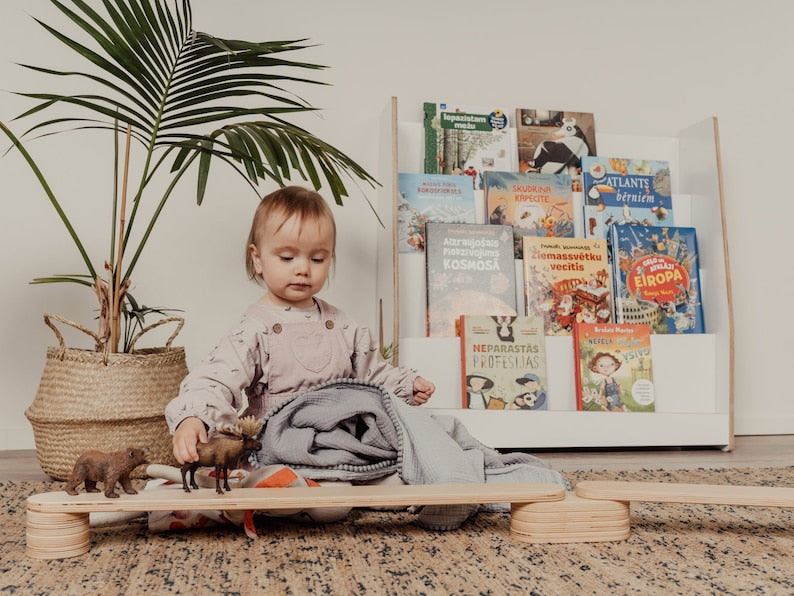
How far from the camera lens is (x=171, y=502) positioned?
2.87 feet

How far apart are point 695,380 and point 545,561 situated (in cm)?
120

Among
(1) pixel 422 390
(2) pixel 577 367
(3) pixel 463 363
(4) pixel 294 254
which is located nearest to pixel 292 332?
(4) pixel 294 254

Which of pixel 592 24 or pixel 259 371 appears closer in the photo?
pixel 259 371

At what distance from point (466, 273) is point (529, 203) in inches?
10.5

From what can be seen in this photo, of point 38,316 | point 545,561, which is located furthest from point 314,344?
point 38,316

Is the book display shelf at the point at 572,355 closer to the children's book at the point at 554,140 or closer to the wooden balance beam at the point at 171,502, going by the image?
the children's book at the point at 554,140

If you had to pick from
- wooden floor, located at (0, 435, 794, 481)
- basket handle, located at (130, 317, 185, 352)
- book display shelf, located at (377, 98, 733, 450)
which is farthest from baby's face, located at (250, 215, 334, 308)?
wooden floor, located at (0, 435, 794, 481)

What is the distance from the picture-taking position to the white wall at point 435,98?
1.87 m

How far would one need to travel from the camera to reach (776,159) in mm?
2252

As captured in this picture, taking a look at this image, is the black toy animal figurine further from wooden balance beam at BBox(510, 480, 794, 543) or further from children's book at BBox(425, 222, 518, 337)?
children's book at BBox(425, 222, 518, 337)

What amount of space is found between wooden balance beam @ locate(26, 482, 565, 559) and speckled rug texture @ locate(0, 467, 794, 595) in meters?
0.03

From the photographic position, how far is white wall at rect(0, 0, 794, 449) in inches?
73.7

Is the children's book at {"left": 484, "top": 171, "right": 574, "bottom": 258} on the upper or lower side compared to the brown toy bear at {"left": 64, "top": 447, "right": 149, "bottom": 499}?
upper

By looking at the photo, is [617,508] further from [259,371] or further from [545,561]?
[259,371]
